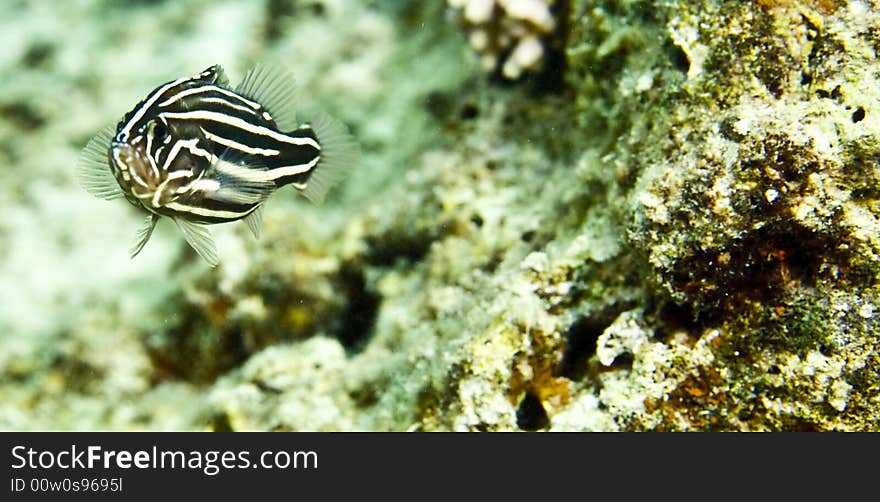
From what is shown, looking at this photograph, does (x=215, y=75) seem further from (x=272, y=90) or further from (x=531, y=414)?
(x=531, y=414)

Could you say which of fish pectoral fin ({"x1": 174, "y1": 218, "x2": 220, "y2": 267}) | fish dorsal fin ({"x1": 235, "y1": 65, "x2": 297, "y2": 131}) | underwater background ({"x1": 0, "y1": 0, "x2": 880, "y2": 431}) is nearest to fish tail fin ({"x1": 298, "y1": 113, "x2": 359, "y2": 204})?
fish dorsal fin ({"x1": 235, "y1": 65, "x2": 297, "y2": 131})

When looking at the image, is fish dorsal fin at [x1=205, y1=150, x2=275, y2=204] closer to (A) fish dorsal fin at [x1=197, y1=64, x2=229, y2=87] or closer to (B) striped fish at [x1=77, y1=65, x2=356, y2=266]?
(B) striped fish at [x1=77, y1=65, x2=356, y2=266]

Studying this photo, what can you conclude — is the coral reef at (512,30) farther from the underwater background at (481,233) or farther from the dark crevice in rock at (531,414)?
the dark crevice in rock at (531,414)

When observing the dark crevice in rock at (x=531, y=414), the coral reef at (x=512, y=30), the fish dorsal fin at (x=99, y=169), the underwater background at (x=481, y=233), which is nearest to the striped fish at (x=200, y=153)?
the fish dorsal fin at (x=99, y=169)

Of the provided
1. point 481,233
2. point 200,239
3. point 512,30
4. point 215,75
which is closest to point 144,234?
point 200,239

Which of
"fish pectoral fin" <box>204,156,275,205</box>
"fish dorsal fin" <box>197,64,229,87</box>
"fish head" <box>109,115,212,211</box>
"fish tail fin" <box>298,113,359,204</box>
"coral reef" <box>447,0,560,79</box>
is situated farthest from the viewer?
"coral reef" <box>447,0,560,79</box>

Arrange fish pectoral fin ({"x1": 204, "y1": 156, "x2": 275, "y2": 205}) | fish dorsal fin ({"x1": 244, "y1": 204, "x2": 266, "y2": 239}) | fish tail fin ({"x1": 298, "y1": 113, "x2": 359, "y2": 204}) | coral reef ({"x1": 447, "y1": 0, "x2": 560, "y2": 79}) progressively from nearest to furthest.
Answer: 1. fish pectoral fin ({"x1": 204, "y1": 156, "x2": 275, "y2": 205})
2. fish dorsal fin ({"x1": 244, "y1": 204, "x2": 266, "y2": 239})
3. fish tail fin ({"x1": 298, "y1": 113, "x2": 359, "y2": 204})
4. coral reef ({"x1": 447, "y1": 0, "x2": 560, "y2": 79})

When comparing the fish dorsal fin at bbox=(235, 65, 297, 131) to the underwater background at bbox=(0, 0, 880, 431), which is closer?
the underwater background at bbox=(0, 0, 880, 431)

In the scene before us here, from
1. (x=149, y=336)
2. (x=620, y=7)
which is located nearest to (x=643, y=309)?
(x=620, y=7)
